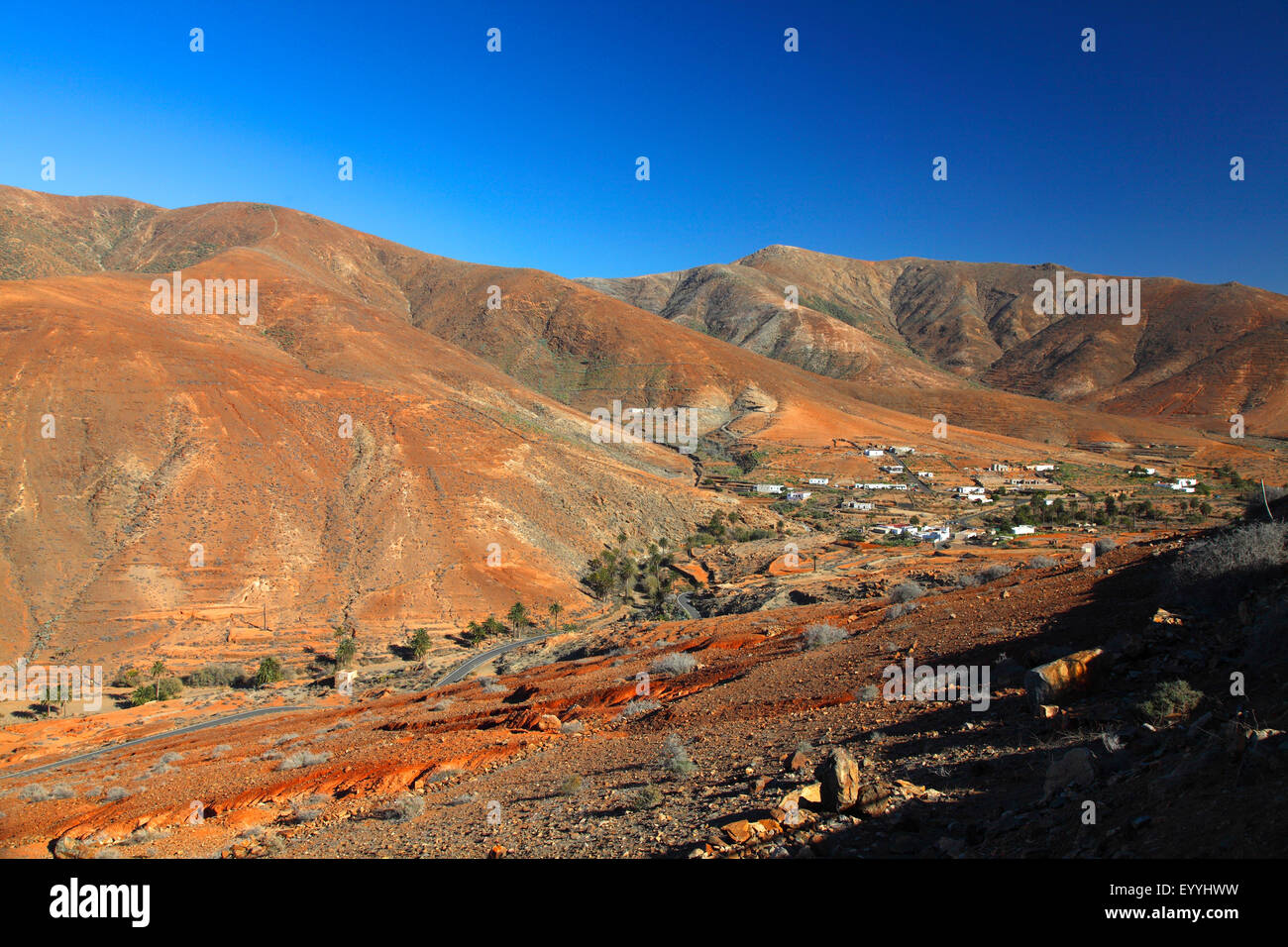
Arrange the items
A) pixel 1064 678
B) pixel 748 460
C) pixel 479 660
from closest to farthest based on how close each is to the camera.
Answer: pixel 1064 678 < pixel 479 660 < pixel 748 460

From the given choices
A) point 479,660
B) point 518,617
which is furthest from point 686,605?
point 479,660

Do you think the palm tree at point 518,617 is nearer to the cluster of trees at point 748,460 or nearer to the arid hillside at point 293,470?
the arid hillside at point 293,470

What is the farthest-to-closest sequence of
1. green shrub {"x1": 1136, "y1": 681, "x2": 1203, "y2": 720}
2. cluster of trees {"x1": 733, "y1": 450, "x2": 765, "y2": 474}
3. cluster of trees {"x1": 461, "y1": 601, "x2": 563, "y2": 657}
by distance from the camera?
cluster of trees {"x1": 733, "y1": 450, "x2": 765, "y2": 474}, cluster of trees {"x1": 461, "y1": 601, "x2": 563, "y2": 657}, green shrub {"x1": 1136, "y1": 681, "x2": 1203, "y2": 720}

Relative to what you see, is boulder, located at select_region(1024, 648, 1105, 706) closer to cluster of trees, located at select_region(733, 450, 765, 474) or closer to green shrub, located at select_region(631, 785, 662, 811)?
green shrub, located at select_region(631, 785, 662, 811)

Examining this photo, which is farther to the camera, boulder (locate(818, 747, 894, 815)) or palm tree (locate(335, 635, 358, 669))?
palm tree (locate(335, 635, 358, 669))

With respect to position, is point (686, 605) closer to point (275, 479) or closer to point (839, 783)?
point (275, 479)

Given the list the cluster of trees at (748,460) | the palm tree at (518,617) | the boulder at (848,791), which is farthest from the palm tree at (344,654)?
the cluster of trees at (748,460)

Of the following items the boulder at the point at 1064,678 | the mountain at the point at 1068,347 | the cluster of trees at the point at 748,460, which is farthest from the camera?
the mountain at the point at 1068,347

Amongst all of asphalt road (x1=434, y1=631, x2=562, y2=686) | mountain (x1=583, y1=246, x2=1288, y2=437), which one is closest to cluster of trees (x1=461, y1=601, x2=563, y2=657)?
asphalt road (x1=434, y1=631, x2=562, y2=686)

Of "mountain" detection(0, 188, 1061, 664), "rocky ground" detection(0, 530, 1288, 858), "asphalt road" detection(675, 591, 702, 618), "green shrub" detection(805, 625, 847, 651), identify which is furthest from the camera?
"mountain" detection(0, 188, 1061, 664)
